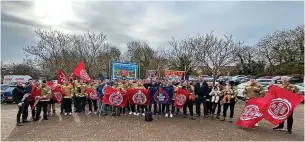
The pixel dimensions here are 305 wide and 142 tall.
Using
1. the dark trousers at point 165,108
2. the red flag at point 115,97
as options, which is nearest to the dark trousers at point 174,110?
the dark trousers at point 165,108

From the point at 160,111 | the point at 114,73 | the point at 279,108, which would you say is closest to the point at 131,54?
the point at 114,73

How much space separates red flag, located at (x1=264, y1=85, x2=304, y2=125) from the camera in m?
10.7

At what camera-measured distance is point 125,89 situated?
14703 millimetres

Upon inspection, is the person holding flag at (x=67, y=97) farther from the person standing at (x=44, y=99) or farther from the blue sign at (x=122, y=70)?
the blue sign at (x=122, y=70)

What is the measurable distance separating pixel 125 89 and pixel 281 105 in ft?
23.1

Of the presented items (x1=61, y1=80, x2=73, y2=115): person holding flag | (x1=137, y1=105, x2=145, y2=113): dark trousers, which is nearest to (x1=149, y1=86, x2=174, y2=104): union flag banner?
(x1=137, y1=105, x2=145, y2=113): dark trousers

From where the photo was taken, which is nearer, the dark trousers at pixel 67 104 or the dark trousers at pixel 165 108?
the dark trousers at pixel 165 108

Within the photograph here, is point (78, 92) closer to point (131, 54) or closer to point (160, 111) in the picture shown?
point (160, 111)

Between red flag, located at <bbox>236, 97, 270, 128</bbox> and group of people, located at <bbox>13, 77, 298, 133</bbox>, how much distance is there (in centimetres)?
61

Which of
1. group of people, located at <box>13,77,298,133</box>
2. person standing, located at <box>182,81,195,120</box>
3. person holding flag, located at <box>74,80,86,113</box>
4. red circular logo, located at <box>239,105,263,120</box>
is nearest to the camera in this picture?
red circular logo, located at <box>239,105,263,120</box>

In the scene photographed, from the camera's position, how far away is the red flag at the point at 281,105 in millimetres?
10734

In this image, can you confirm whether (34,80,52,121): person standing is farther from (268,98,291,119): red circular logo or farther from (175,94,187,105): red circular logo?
(268,98,291,119): red circular logo

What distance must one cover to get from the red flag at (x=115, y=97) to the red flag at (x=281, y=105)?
635cm

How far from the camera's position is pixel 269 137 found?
10.2 meters
